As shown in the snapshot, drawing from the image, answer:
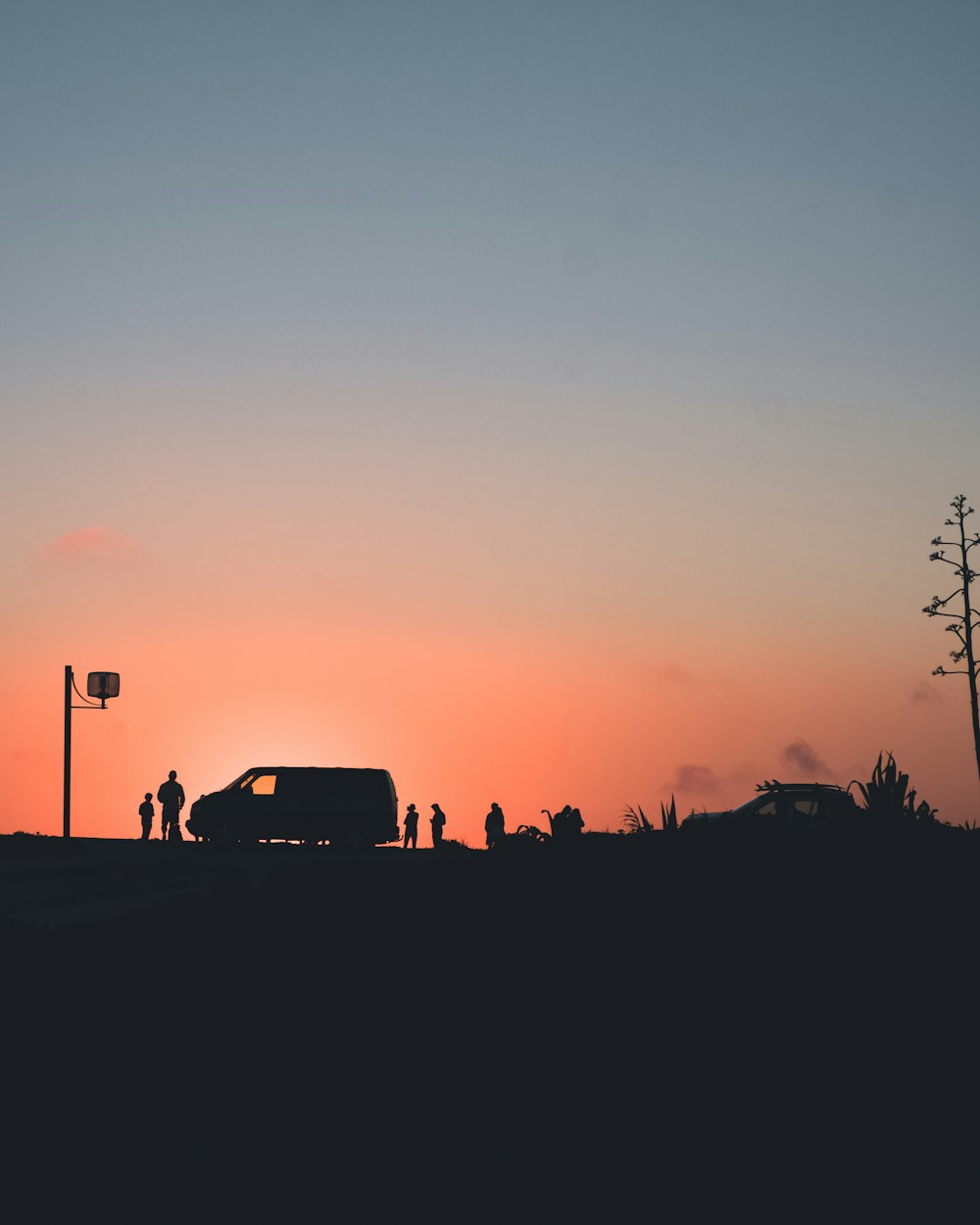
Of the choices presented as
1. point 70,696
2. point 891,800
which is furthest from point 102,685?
point 891,800

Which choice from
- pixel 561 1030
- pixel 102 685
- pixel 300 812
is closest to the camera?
pixel 561 1030

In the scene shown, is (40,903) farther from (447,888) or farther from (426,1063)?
(426,1063)

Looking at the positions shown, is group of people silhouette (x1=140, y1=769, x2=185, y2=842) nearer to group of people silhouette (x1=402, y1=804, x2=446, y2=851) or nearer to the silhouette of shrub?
group of people silhouette (x1=402, y1=804, x2=446, y2=851)

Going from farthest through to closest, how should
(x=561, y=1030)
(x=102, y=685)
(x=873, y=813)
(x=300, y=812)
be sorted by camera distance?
(x=102, y=685) → (x=300, y=812) → (x=873, y=813) → (x=561, y=1030)

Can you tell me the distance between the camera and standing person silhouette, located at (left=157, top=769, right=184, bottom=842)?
3638 centimetres

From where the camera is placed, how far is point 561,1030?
5.66 meters

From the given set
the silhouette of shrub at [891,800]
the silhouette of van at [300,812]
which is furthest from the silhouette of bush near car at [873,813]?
the silhouette of van at [300,812]

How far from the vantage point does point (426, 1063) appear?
5.39 metres

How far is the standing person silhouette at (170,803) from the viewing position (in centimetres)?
3638

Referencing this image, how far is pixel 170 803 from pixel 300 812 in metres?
3.88

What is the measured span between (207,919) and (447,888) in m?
1.23

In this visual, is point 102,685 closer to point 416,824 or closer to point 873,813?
point 416,824

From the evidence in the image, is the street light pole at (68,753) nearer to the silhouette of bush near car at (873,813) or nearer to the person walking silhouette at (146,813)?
the person walking silhouette at (146,813)

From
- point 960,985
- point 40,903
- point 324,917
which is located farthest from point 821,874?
point 40,903
